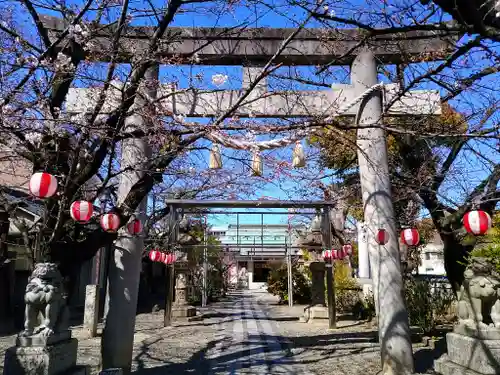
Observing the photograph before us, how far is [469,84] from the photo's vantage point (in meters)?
5.95

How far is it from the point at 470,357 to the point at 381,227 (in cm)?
221

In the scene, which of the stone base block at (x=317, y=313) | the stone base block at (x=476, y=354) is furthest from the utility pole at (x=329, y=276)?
the stone base block at (x=476, y=354)

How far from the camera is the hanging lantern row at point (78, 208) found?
15.3 ft

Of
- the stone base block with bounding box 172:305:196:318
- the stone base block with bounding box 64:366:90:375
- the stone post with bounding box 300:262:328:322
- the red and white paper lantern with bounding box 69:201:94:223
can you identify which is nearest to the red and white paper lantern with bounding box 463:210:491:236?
the red and white paper lantern with bounding box 69:201:94:223

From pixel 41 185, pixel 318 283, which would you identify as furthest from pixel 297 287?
pixel 41 185

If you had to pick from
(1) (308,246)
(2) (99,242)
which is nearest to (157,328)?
(1) (308,246)

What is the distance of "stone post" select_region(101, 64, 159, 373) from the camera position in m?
6.50

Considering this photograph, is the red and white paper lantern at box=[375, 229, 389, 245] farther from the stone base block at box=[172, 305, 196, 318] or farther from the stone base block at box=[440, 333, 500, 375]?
the stone base block at box=[172, 305, 196, 318]

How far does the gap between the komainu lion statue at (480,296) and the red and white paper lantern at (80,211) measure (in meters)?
5.37

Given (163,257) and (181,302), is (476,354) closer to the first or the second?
(163,257)

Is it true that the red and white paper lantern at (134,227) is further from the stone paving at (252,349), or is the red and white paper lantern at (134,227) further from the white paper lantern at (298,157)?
the white paper lantern at (298,157)

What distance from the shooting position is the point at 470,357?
5.70m

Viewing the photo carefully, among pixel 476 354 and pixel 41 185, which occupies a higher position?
pixel 41 185

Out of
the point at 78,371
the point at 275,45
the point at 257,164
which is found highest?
the point at 275,45
